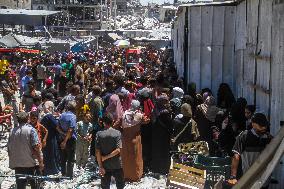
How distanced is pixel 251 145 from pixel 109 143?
240cm

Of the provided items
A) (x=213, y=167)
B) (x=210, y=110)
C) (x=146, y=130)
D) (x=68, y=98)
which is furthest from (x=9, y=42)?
(x=213, y=167)

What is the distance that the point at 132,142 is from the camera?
31.7ft

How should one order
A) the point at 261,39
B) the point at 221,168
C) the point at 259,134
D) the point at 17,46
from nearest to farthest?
the point at 259,134 → the point at 221,168 → the point at 261,39 → the point at 17,46

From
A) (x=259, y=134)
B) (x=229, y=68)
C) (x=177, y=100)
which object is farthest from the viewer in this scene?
(x=229, y=68)

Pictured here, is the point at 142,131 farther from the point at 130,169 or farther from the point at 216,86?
the point at 216,86

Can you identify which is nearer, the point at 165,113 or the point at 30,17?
the point at 165,113

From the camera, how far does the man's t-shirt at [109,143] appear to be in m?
7.80

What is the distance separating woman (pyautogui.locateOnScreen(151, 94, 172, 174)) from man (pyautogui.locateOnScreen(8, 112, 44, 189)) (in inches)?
103

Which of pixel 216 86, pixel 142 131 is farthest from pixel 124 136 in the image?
pixel 216 86

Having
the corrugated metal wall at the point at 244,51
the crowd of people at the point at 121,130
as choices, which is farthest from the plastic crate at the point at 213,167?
the corrugated metal wall at the point at 244,51

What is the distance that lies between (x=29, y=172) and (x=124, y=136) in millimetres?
2154

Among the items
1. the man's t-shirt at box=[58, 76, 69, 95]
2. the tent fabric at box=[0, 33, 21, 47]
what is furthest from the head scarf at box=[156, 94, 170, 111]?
the tent fabric at box=[0, 33, 21, 47]

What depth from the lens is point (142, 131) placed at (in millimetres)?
10180

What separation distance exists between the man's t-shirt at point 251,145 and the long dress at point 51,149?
4273 mm
